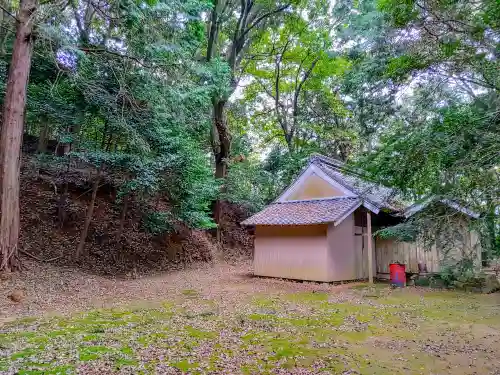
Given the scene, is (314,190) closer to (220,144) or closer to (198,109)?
(198,109)

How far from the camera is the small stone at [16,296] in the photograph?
668 cm

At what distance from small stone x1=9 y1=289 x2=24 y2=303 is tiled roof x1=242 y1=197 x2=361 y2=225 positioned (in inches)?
273

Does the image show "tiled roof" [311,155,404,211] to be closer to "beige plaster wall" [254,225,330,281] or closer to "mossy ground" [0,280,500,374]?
"beige plaster wall" [254,225,330,281]

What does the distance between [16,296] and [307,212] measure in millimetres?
7931

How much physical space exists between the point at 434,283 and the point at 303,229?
401cm

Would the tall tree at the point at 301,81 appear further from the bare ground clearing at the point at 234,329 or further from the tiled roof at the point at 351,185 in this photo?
the bare ground clearing at the point at 234,329

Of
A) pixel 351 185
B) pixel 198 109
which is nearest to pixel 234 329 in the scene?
pixel 351 185

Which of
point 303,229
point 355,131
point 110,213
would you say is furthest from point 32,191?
point 355,131

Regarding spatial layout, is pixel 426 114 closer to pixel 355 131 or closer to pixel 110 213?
pixel 110 213

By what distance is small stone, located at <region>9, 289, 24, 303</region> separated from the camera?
668 centimetres

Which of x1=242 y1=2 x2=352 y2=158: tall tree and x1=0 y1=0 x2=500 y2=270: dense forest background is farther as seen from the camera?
x1=242 y1=2 x2=352 y2=158: tall tree

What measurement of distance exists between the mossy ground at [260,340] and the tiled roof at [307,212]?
3244 mm

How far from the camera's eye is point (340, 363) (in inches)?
161

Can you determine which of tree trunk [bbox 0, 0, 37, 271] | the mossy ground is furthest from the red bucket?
tree trunk [bbox 0, 0, 37, 271]
